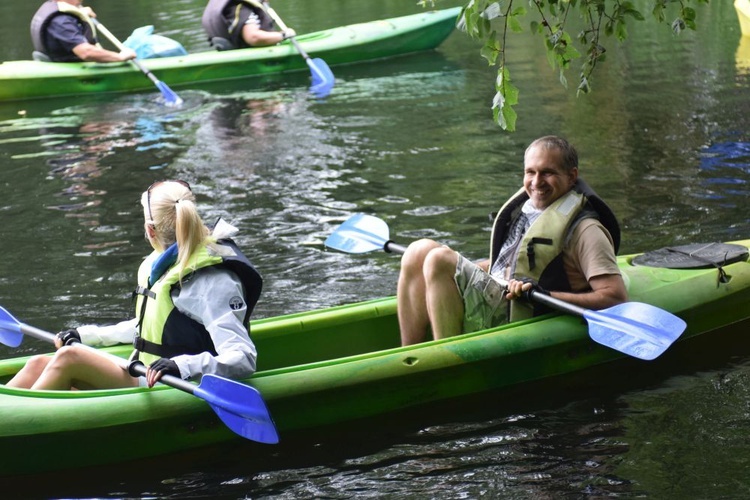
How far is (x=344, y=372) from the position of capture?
3938 mm

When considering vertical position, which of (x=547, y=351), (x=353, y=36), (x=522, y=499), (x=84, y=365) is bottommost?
(x=522, y=499)

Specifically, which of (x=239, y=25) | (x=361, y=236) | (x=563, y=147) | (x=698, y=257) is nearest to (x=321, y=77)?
(x=239, y=25)

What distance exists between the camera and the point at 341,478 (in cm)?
383

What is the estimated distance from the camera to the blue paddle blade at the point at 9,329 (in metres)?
4.26

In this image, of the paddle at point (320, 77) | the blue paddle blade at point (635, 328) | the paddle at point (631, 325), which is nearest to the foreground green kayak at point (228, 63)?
the paddle at point (320, 77)

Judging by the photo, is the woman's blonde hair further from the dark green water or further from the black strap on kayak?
the black strap on kayak

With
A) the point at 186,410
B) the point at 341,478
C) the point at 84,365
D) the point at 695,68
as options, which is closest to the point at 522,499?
the point at 341,478

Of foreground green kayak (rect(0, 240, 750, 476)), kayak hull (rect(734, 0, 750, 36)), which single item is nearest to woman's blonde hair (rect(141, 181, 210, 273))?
foreground green kayak (rect(0, 240, 750, 476))

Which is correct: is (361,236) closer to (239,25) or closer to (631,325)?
(631,325)

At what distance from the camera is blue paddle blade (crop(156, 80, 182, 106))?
33.0 ft

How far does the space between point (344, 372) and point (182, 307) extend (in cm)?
65

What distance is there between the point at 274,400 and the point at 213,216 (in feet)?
10.8

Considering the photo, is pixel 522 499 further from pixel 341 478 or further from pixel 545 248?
pixel 545 248

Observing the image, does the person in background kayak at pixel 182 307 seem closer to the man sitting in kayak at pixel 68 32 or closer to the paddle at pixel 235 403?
the paddle at pixel 235 403
